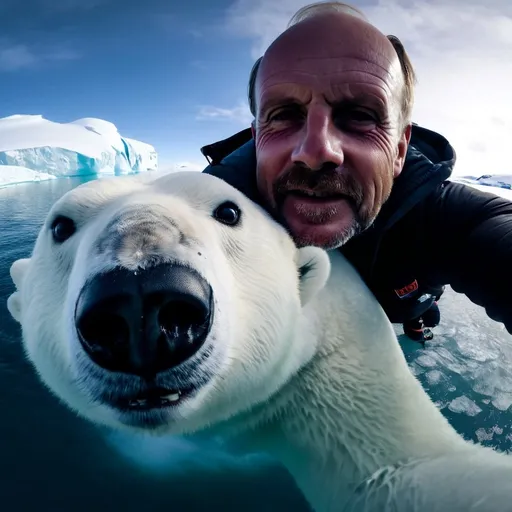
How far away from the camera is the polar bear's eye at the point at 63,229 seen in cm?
126

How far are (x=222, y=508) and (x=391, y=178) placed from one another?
Result: 1.92 m

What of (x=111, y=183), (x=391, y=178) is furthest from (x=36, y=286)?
(x=391, y=178)

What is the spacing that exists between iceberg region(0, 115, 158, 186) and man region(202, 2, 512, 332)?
27195mm

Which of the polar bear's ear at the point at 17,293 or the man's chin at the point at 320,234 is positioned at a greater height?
the man's chin at the point at 320,234

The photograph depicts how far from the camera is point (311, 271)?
1469mm

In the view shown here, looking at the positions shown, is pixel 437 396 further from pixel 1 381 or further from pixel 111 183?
pixel 1 381

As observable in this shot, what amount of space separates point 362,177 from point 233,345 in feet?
3.80

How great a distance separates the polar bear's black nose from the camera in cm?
72

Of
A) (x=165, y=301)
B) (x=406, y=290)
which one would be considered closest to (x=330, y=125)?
(x=406, y=290)

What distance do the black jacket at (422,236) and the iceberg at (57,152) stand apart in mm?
27477

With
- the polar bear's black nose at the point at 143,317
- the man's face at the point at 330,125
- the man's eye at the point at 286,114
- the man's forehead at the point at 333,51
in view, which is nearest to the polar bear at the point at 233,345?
the polar bear's black nose at the point at 143,317

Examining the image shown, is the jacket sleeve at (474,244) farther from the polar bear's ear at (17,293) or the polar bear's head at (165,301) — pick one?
the polar bear's ear at (17,293)

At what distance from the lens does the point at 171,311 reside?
2.50 feet

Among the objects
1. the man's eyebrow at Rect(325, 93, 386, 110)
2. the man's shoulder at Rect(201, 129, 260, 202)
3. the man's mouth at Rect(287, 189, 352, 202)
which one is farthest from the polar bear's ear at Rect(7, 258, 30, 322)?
the man's eyebrow at Rect(325, 93, 386, 110)
